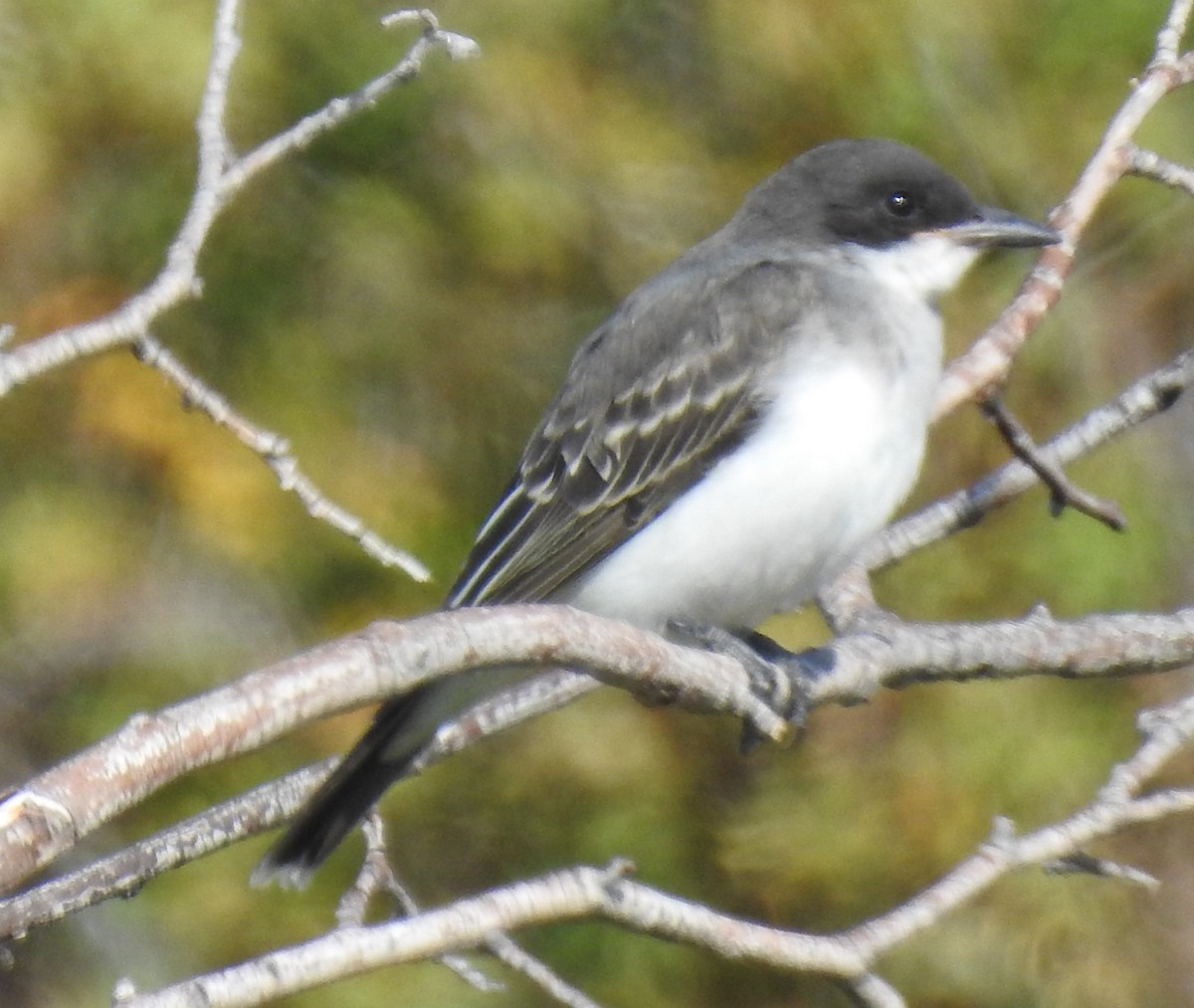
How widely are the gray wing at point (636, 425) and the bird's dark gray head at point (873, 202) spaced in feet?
0.86

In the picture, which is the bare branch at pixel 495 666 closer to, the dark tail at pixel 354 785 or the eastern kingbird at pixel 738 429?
the dark tail at pixel 354 785

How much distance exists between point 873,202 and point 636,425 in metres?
0.74

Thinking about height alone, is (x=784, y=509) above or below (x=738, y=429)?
below

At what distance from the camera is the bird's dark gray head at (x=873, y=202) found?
13.4 feet

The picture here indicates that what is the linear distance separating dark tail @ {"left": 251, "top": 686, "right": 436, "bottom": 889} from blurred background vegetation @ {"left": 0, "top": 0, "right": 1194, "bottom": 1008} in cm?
96

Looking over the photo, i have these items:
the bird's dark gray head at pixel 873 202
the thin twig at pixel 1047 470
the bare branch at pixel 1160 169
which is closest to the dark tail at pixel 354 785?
the thin twig at pixel 1047 470

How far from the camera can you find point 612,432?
3.89 metres

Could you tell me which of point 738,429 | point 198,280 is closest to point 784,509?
point 738,429

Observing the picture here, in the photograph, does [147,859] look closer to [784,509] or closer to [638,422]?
[784,509]

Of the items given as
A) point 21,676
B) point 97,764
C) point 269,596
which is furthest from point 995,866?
point 21,676

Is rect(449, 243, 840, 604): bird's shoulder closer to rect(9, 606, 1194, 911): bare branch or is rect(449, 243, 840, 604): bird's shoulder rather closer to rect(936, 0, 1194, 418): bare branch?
rect(936, 0, 1194, 418): bare branch

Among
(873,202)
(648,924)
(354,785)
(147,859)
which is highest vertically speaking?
(873,202)

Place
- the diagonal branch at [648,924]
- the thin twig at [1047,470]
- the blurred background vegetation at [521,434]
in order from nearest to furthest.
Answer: the diagonal branch at [648,924] < the thin twig at [1047,470] < the blurred background vegetation at [521,434]

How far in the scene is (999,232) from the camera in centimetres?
399
